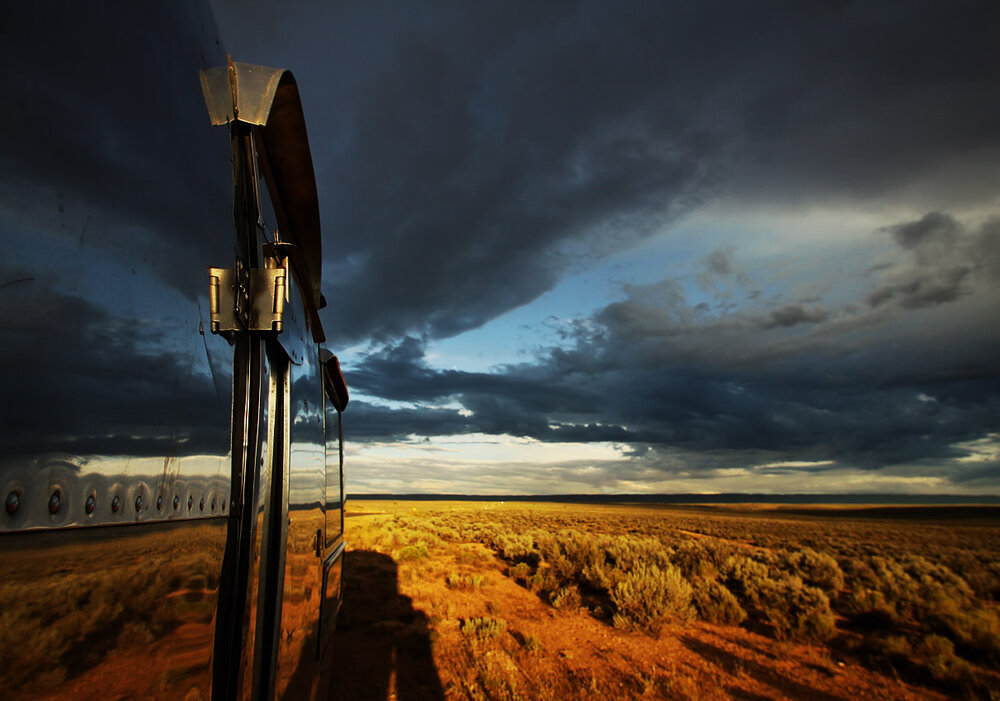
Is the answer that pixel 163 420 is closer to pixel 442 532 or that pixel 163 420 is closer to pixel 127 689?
pixel 127 689

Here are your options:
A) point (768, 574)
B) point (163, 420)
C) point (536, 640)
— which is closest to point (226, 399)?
point (163, 420)

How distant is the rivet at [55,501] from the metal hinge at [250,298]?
0.76m

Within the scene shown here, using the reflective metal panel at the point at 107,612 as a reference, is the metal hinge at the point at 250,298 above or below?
above

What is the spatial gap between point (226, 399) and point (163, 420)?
386 millimetres

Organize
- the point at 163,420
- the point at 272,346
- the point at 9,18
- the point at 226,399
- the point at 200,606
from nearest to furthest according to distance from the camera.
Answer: the point at 9,18 → the point at 163,420 → the point at 200,606 → the point at 226,399 → the point at 272,346

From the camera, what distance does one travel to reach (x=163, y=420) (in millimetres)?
1188

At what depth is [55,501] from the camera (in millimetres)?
830

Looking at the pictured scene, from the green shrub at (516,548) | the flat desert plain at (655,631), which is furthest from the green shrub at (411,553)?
the green shrub at (516,548)

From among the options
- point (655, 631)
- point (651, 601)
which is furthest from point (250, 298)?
point (651, 601)

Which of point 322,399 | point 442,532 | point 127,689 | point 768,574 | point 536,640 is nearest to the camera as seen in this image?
point 127,689

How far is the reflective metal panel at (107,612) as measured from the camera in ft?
2.53

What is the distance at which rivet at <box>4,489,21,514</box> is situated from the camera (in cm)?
73

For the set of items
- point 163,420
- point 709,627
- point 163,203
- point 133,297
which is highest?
point 163,203

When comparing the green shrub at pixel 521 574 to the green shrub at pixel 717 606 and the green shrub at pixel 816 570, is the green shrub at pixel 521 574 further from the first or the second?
the green shrub at pixel 816 570
